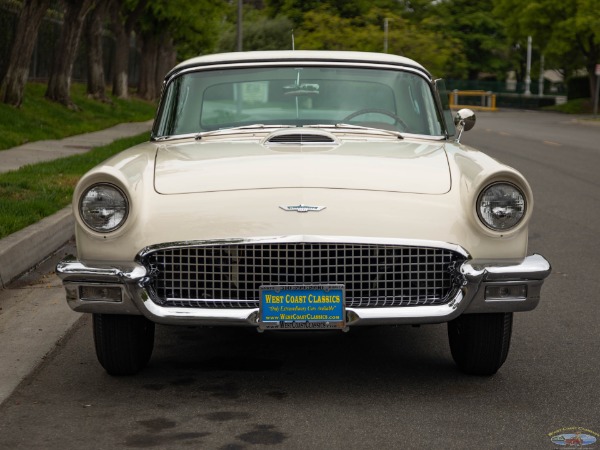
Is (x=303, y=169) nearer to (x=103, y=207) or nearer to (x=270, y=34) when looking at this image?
(x=103, y=207)

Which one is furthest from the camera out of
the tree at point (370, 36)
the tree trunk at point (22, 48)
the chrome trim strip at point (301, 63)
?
the tree at point (370, 36)

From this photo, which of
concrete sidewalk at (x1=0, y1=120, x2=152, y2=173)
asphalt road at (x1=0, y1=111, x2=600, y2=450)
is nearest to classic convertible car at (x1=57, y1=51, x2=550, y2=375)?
asphalt road at (x1=0, y1=111, x2=600, y2=450)

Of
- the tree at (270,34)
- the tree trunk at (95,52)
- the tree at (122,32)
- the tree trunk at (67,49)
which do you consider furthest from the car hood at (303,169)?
the tree at (122,32)

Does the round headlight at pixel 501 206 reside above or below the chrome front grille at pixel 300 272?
above

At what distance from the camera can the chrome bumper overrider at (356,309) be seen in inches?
206

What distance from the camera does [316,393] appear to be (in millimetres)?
5453

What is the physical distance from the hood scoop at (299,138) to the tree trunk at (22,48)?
19.2 metres

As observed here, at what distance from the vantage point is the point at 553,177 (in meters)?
18.6

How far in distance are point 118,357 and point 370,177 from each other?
1.40 m

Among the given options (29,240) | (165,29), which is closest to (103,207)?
(29,240)

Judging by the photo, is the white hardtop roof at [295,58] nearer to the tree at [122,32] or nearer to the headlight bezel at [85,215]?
the headlight bezel at [85,215]

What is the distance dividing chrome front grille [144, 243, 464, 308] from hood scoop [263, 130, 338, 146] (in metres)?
1.00

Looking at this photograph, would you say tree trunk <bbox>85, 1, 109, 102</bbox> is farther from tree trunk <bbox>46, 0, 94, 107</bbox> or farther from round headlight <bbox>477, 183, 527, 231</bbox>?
Answer: round headlight <bbox>477, 183, 527, 231</bbox>

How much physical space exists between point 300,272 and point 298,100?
1.77 metres
